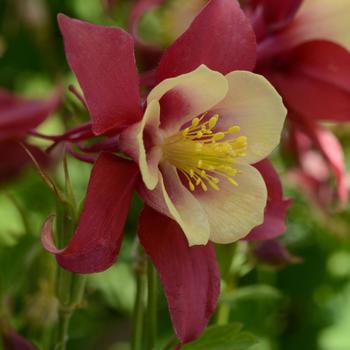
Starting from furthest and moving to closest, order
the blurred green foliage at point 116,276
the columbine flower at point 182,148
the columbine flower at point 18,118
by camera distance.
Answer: the blurred green foliage at point 116,276 → the columbine flower at point 18,118 → the columbine flower at point 182,148

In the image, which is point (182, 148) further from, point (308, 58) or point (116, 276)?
point (116, 276)

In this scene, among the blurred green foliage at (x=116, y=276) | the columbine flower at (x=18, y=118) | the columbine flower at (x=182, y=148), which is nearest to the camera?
the columbine flower at (x=182, y=148)

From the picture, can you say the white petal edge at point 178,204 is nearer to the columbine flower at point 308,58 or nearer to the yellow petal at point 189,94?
the yellow petal at point 189,94

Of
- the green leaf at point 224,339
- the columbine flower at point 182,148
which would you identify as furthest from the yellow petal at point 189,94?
the green leaf at point 224,339

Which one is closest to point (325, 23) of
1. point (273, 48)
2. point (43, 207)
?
point (273, 48)

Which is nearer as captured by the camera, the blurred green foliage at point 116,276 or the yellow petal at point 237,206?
the yellow petal at point 237,206

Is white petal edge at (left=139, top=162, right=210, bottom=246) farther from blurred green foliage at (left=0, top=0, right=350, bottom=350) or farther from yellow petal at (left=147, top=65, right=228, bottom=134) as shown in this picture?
blurred green foliage at (left=0, top=0, right=350, bottom=350)

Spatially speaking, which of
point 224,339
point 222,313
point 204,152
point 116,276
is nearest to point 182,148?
point 204,152
